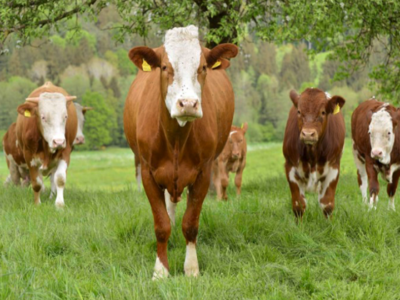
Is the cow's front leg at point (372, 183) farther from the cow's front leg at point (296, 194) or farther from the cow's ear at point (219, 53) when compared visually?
the cow's ear at point (219, 53)

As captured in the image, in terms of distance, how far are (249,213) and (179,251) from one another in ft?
5.03

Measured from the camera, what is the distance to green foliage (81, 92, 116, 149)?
44969 millimetres

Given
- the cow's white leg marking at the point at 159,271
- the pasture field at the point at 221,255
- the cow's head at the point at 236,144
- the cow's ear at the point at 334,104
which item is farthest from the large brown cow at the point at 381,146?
the cow's white leg marking at the point at 159,271

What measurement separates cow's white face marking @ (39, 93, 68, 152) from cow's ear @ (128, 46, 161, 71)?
15.2ft

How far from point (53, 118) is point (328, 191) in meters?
5.14

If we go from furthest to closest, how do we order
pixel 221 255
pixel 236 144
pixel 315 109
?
pixel 236 144 → pixel 315 109 → pixel 221 255

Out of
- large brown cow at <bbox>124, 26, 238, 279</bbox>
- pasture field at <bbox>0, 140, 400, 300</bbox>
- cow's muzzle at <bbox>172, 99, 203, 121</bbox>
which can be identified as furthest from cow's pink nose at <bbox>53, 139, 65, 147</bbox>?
cow's muzzle at <bbox>172, 99, 203, 121</bbox>

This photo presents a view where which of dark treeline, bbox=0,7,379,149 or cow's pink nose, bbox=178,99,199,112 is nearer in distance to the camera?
cow's pink nose, bbox=178,99,199,112

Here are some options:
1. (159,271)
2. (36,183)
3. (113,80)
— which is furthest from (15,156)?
(113,80)

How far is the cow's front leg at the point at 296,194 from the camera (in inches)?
278

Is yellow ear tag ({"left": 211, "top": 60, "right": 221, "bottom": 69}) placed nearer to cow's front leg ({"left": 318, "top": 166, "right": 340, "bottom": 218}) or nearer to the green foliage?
cow's front leg ({"left": 318, "top": 166, "right": 340, "bottom": 218})

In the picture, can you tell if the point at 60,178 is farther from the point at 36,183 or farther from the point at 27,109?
the point at 27,109

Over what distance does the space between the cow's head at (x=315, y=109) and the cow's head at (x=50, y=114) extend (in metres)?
4.50

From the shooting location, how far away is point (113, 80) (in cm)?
5634
